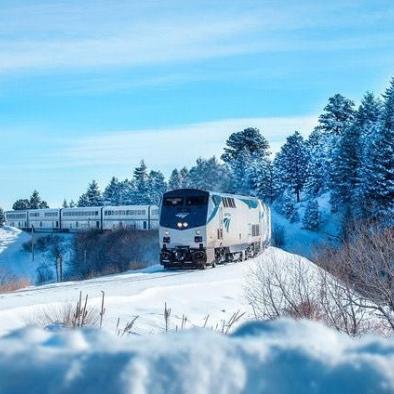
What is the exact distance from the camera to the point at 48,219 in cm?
8819

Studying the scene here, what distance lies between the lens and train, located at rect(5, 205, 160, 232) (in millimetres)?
73062

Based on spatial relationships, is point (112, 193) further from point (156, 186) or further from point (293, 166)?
point (293, 166)

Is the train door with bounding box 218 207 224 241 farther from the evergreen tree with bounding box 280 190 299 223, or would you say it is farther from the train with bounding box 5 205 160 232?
the evergreen tree with bounding box 280 190 299 223

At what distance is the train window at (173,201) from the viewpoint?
3094 cm

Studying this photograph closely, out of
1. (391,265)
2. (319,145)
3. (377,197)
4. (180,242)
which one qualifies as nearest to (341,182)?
(377,197)

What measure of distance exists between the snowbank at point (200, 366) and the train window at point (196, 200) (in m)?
28.2

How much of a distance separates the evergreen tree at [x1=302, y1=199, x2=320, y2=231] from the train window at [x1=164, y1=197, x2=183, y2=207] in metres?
41.1

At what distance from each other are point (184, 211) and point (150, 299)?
10796mm

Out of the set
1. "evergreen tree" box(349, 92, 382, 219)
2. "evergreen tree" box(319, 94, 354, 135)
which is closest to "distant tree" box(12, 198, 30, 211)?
"evergreen tree" box(319, 94, 354, 135)

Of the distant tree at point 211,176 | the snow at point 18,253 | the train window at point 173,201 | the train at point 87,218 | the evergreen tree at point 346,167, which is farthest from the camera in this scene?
the distant tree at point 211,176

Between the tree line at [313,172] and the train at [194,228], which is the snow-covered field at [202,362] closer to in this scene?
the train at [194,228]

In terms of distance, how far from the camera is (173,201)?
1225 inches

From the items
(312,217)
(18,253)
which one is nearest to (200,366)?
(312,217)

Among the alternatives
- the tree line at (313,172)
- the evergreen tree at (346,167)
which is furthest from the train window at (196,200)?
the evergreen tree at (346,167)
